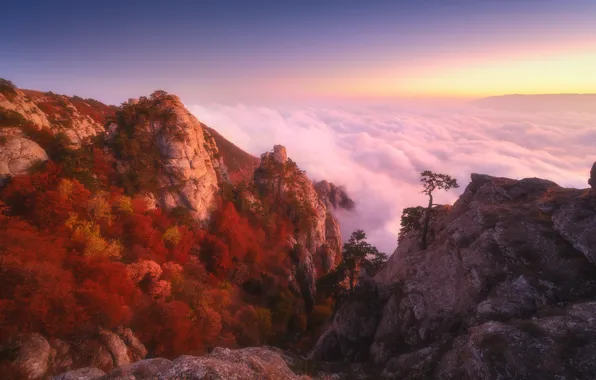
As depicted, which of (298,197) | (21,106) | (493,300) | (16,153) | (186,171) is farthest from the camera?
(298,197)

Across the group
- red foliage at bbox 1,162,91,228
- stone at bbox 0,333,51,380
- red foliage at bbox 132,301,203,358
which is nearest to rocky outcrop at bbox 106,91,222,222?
red foliage at bbox 1,162,91,228

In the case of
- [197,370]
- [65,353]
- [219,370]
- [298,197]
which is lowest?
[65,353]

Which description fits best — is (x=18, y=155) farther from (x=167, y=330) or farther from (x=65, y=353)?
(x=167, y=330)

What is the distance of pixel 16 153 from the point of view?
108 feet

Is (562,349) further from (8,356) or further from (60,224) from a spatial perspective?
(60,224)

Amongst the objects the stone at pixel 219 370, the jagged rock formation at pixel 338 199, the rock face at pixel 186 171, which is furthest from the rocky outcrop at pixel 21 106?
the jagged rock formation at pixel 338 199

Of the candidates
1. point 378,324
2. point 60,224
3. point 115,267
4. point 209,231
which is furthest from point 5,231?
point 378,324

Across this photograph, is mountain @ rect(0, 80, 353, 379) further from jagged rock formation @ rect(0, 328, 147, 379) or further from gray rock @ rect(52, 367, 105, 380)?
gray rock @ rect(52, 367, 105, 380)

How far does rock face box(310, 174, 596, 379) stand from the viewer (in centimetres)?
1519

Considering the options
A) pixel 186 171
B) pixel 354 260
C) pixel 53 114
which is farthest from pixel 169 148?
pixel 354 260

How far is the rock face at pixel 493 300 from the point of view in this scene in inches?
598

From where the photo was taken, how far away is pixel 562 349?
1458cm

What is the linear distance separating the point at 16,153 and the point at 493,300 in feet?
159

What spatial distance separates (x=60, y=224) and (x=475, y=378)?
37953mm
